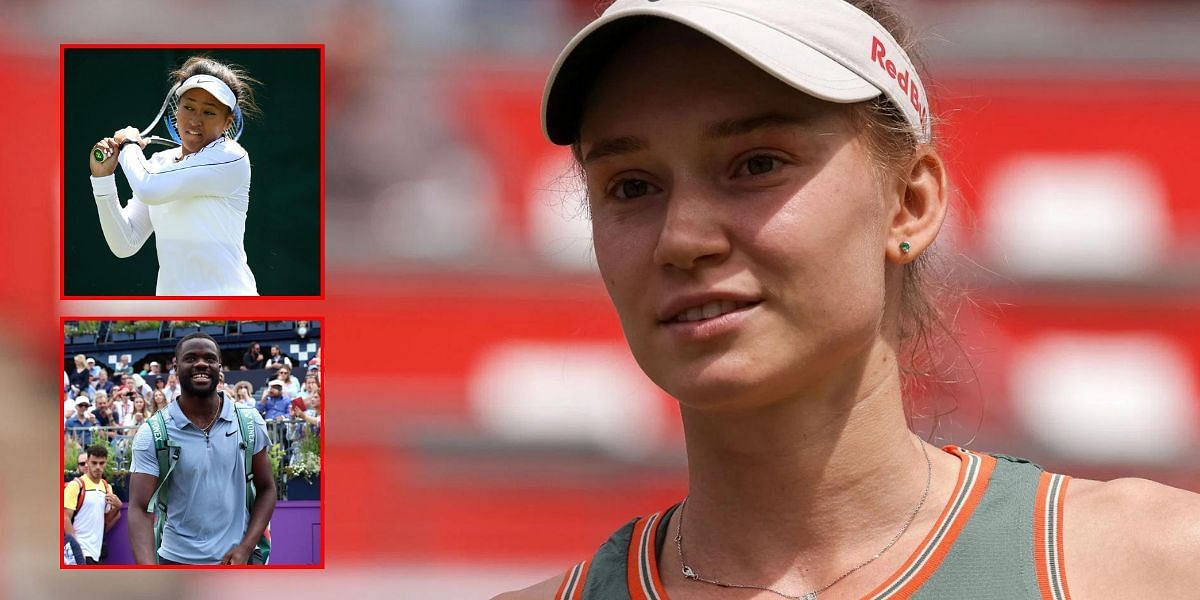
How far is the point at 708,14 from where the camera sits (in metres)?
0.99

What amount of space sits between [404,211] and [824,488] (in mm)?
1194

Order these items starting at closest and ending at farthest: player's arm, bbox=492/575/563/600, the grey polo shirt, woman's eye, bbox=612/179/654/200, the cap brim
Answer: the cap brim
woman's eye, bbox=612/179/654/200
player's arm, bbox=492/575/563/600
the grey polo shirt

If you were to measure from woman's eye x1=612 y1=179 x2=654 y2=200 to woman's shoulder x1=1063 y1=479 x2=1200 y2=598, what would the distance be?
45 cm

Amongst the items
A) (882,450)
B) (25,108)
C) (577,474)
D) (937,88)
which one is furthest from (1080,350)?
(25,108)

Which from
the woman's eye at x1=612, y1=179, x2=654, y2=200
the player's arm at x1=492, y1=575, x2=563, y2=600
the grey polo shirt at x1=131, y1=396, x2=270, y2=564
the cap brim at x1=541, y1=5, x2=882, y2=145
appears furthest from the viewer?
the grey polo shirt at x1=131, y1=396, x2=270, y2=564

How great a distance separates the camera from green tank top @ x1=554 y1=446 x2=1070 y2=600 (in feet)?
3.23

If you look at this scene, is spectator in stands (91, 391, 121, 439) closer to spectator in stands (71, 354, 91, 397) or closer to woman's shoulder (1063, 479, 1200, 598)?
spectator in stands (71, 354, 91, 397)

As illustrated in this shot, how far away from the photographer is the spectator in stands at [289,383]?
2062 mm

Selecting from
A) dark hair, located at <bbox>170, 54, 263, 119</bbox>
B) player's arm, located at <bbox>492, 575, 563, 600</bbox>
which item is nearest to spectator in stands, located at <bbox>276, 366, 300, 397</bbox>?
dark hair, located at <bbox>170, 54, 263, 119</bbox>

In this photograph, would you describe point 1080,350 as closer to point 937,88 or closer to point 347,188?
point 937,88

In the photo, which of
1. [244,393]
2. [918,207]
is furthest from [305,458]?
[918,207]

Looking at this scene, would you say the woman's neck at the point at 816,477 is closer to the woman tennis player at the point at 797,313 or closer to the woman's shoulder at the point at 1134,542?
the woman tennis player at the point at 797,313

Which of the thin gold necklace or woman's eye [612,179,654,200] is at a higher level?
woman's eye [612,179,654,200]

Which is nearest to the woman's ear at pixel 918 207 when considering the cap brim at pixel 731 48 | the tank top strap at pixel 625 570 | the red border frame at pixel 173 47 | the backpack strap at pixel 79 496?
the cap brim at pixel 731 48
